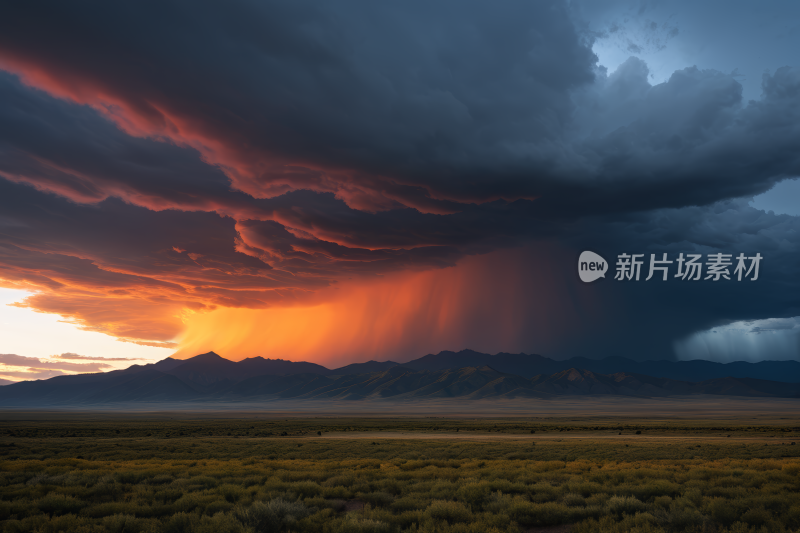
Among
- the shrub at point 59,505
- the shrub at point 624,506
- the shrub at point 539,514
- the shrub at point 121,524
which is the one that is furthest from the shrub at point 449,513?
the shrub at point 59,505

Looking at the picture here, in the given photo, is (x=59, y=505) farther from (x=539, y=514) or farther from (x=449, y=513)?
(x=539, y=514)

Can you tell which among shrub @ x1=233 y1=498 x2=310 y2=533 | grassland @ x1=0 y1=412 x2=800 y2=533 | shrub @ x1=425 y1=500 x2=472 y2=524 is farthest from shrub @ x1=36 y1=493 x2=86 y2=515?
shrub @ x1=425 y1=500 x2=472 y2=524

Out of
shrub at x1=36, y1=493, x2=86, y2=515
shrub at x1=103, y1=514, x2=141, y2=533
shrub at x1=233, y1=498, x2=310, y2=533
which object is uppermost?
shrub at x1=233, y1=498, x2=310, y2=533

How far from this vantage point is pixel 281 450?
37.5 m

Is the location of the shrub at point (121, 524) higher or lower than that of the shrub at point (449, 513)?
lower

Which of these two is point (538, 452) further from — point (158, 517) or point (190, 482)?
point (158, 517)

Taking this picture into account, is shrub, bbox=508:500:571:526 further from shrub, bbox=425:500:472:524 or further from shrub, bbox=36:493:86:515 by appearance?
shrub, bbox=36:493:86:515

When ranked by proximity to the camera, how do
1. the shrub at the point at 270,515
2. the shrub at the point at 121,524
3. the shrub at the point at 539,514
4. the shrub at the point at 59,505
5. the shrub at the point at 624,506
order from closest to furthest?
the shrub at the point at 121,524
the shrub at the point at 270,515
the shrub at the point at 539,514
the shrub at the point at 624,506
the shrub at the point at 59,505

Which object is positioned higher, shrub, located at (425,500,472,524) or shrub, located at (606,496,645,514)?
shrub, located at (606,496,645,514)

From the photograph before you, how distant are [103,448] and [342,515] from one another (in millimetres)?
38168

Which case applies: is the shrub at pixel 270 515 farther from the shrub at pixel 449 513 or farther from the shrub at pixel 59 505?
the shrub at pixel 59 505

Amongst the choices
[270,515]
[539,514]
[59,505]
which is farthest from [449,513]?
[59,505]

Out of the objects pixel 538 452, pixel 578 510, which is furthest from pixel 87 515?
pixel 538 452

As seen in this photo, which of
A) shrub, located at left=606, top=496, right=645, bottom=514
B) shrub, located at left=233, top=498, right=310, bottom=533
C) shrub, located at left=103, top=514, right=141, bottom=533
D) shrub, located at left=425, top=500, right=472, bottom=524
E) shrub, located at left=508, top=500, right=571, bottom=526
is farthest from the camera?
shrub, located at left=606, top=496, right=645, bottom=514
